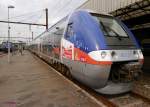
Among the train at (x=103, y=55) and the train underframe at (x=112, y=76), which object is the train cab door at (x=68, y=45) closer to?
the train at (x=103, y=55)

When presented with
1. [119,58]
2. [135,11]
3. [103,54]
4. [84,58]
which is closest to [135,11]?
[135,11]

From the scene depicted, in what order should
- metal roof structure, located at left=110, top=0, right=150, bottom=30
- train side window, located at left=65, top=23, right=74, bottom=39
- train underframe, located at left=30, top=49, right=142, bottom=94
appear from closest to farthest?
train underframe, located at left=30, top=49, right=142, bottom=94, train side window, located at left=65, top=23, right=74, bottom=39, metal roof structure, located at left=110, top=0, right=150, bottom=30

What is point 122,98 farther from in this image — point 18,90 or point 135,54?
point 18,90

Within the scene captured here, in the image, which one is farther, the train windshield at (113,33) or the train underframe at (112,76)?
the train windshield at (113,33)

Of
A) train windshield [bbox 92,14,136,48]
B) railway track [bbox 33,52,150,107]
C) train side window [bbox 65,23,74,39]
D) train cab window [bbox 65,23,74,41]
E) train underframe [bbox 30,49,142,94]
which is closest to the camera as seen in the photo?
railway track [bbox 33,52,150,107]

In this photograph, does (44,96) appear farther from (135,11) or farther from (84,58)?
(135,11)

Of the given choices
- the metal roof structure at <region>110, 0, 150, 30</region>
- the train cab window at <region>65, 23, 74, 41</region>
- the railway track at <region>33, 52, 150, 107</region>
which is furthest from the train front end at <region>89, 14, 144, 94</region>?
Answer: the metal roof structure at <region>110, 0, 150, 30</region>

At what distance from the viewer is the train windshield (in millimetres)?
8109

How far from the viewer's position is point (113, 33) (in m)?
8.52

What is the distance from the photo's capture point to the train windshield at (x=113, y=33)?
26.6ft

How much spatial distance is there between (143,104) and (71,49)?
3373 millimetres

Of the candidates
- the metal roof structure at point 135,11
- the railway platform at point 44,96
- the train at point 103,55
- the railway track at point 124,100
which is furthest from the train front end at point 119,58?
the metal roof structure at point 135,11

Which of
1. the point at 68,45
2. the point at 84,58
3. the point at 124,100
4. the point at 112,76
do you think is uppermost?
the point at 68,45

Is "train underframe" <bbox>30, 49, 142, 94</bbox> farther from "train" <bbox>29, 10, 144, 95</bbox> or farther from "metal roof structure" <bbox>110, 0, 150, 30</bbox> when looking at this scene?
"metal roof structure" <bbox>110, 0, 150, 30</bbox>
